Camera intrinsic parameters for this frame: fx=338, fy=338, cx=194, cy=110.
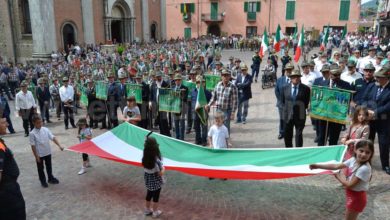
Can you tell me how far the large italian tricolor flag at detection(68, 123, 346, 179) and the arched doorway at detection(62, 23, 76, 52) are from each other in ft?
81.5

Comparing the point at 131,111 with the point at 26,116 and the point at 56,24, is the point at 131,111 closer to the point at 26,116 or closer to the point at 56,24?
the point at 26,116

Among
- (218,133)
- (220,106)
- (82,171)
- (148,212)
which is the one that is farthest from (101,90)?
(148,212)

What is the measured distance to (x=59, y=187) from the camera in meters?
7.21

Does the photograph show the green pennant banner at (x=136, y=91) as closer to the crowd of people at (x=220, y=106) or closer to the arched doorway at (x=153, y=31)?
the crowd of people at (x=220, y=106)

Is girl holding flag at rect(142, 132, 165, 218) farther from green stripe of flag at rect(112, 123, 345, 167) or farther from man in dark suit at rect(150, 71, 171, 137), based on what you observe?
man in dark suit at rect(150, 71, 171, 137)

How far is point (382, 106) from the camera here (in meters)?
6.80

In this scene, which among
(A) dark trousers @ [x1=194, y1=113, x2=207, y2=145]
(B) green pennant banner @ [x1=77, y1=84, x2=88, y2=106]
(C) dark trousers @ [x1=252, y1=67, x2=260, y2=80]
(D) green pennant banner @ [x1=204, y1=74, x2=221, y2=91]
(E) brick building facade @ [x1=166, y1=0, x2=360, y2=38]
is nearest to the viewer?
(A) dark trousers @ [x1=194, y1=113, x2=207, y2=145]

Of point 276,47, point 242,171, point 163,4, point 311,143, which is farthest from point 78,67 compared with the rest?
point 163,4

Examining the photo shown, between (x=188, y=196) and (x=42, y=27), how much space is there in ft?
83.4

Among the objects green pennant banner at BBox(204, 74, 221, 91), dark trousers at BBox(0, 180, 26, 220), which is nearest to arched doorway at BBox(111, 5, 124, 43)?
green pennant banner at BBox(204, 74, 221, 91)

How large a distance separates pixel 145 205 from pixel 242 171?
76.4 inches

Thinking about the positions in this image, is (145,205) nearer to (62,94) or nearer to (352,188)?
(352,188)

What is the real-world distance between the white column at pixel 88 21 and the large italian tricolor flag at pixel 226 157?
26084mm

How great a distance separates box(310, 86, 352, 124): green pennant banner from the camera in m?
7.55
